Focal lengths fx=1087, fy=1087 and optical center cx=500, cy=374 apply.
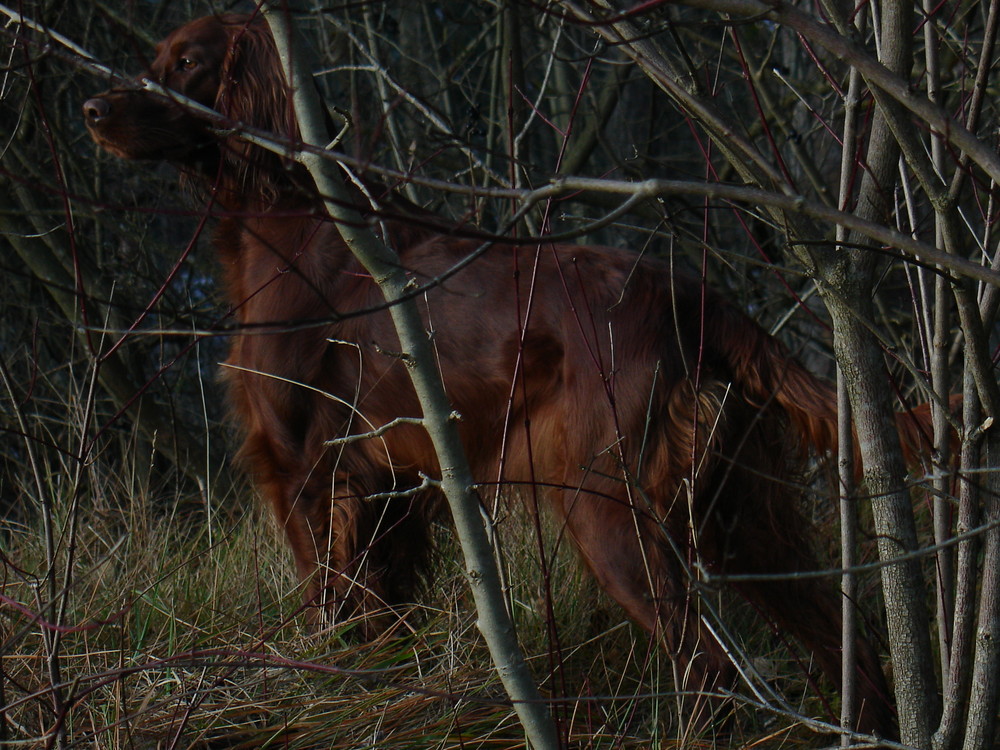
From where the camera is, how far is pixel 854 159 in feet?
5.92

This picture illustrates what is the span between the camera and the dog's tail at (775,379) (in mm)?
2666

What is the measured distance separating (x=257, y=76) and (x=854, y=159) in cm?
203

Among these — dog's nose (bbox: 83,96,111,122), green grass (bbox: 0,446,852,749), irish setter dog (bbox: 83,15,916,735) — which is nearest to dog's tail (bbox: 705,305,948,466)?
irish setter dog (bbox: 83,15,916,735)

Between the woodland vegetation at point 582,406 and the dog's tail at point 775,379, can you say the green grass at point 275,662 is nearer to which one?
the woodland vegetation at point 582,406

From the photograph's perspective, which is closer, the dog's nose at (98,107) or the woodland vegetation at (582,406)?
the woodland vegetation at (582,406)

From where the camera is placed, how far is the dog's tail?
2666mm

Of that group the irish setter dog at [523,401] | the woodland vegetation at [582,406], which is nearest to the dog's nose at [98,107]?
the irish setter dog at [523,401]

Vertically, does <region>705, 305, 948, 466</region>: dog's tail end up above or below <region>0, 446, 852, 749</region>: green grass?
above

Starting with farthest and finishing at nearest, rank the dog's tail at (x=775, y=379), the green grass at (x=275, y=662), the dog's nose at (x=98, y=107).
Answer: the dog's nose at (x=98, y=107) → the dog's tail at (x=775, y=379) → the green grass at (x=275, y=662)

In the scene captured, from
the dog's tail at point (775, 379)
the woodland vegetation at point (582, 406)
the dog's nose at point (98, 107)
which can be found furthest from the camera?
the dog's nose at point (98, 107)

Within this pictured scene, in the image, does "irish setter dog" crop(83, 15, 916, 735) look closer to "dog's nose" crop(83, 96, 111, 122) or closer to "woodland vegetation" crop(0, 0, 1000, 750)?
"dog's nose" crop(83, 96, 111, 122)

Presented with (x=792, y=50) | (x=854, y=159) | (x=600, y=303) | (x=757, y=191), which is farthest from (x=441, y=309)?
(x=792, y=50)

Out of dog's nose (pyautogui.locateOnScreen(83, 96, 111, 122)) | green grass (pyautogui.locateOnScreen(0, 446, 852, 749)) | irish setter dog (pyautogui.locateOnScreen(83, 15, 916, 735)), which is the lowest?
green grass (pyautogui.locateOnScreen(0, 446, 852, 749))

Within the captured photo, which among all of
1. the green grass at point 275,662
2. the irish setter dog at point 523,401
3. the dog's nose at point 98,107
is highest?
the dog's nose at point 98,107
